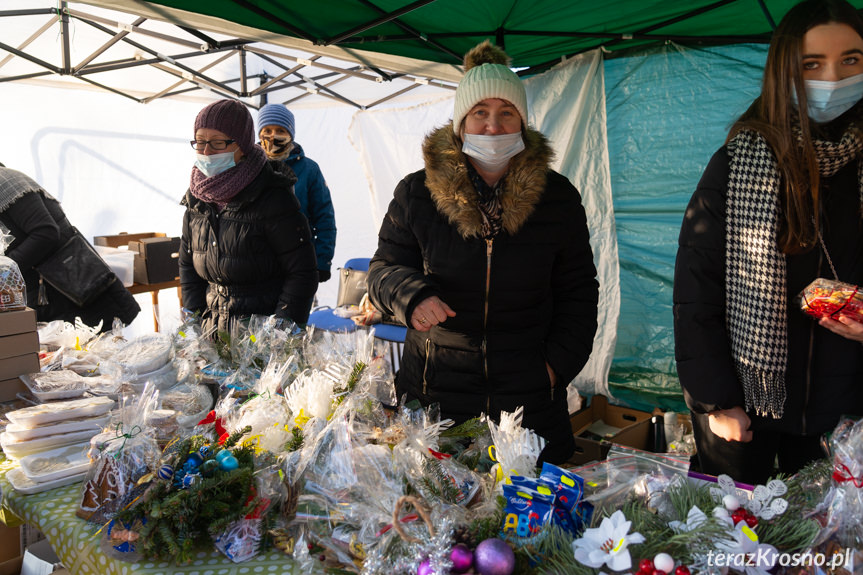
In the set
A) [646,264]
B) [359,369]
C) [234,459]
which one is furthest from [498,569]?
[646,264]

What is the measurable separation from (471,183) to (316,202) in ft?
10.1

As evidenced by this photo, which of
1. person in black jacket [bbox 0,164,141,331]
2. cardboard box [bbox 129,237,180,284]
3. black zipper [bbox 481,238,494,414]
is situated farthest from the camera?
cardboard box [bbox 129,237,180,284]

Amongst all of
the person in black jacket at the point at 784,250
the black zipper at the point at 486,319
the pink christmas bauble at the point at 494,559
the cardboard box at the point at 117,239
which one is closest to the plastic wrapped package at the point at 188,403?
the black zipper at the point at 486,319

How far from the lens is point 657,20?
3.80m

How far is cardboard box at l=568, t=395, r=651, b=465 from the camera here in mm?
3709

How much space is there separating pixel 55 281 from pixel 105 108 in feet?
17.7

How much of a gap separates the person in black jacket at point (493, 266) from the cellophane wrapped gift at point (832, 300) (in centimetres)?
80

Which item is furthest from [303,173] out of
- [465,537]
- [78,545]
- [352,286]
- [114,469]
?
[465,537]

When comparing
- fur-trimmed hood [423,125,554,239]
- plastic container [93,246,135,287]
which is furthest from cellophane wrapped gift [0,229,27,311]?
plastic container [93,246,135,287]

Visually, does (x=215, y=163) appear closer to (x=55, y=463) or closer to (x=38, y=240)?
(x=38, y=240)

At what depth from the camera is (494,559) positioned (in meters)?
1.04

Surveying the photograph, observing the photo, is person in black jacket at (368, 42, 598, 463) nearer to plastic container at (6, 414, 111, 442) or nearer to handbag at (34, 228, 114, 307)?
plastic container at (6, 414, 111, 442)

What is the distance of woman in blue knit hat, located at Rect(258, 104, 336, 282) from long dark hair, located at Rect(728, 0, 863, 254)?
137 inches

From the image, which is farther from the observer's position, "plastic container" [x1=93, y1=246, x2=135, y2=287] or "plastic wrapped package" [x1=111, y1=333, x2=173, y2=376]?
"plastic container" [x1=93, y1=246, x2=135, y2=287]
